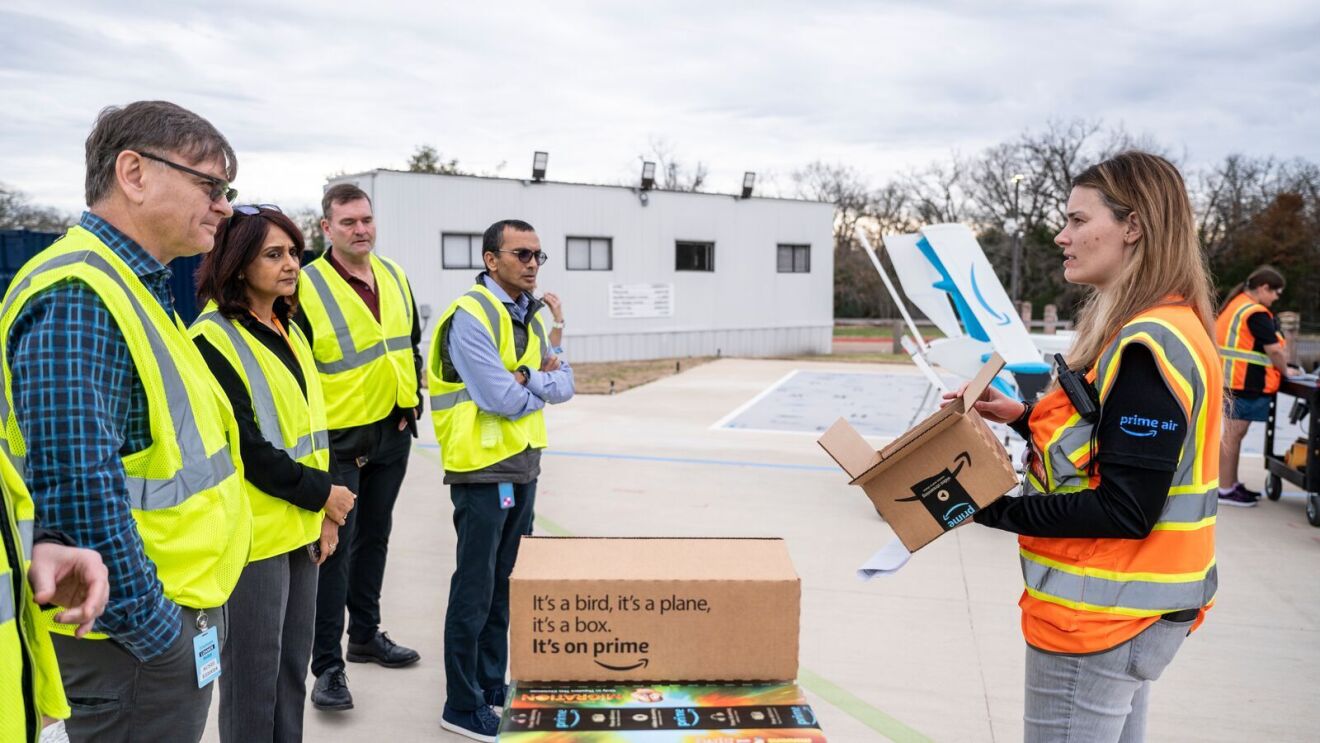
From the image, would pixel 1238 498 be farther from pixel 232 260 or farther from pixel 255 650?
pixel 232 260

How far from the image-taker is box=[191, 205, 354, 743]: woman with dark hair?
254 cm

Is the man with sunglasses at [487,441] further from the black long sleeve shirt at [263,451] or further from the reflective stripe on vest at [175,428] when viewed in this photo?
the reflective stripe on vest at [175,428]

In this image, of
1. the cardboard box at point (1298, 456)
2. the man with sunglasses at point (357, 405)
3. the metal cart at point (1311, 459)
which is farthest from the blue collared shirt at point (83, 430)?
the cardboard box at point (1298, 456)

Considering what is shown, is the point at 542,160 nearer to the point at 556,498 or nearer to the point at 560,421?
the point at 560,421

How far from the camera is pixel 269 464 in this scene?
259 cm

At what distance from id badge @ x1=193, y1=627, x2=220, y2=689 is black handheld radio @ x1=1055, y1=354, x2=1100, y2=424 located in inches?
77.8

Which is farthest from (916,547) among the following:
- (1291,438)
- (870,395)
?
(870,395)

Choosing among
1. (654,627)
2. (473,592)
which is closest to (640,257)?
(473,592)

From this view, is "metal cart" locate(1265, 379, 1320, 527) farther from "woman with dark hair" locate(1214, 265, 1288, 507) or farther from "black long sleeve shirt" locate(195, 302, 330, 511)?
"black long sleeve shirt" locate(195, 302, 330, 511)

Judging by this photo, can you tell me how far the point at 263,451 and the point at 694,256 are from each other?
2131cm

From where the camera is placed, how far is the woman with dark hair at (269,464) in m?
2.54

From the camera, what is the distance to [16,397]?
1.65m

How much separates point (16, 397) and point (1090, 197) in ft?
7.64

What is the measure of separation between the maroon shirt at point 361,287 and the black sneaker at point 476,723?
5.87ft
